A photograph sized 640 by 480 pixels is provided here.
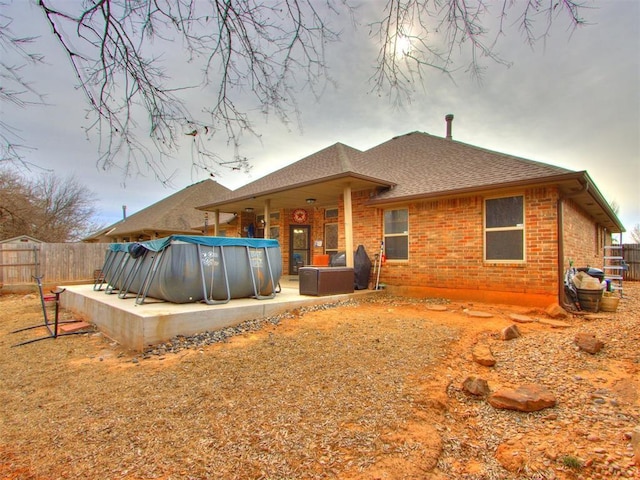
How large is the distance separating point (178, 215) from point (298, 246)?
30.5 feet

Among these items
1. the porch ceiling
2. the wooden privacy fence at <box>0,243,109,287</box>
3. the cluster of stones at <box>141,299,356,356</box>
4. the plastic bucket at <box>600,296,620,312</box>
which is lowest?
the cluster of stones at <box>141,299,356,356</box>

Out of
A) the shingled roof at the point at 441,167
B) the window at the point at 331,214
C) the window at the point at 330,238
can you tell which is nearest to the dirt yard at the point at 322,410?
the shingled roof at the point at 441,167

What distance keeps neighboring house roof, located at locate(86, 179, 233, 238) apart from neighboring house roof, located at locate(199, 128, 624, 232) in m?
5.83

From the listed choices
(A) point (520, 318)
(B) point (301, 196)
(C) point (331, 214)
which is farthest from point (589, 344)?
(C) point (331, 214)

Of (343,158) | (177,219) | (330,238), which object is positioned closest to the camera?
(343,158)

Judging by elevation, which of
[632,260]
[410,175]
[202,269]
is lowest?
[632,260]

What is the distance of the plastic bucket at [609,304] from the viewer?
6.89m

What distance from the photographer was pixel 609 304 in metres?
6.94

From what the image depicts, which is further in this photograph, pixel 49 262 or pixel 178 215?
pixel 178 215

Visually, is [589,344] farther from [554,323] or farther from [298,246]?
[298,246]

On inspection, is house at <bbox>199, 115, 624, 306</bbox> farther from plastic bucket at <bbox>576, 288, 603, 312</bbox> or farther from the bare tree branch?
the bare tree branch

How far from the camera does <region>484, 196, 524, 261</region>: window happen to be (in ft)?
24.0

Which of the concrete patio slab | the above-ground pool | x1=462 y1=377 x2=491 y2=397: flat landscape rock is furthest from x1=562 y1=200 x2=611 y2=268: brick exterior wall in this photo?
the above-ground pool

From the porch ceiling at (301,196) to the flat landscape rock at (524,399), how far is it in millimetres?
6306
